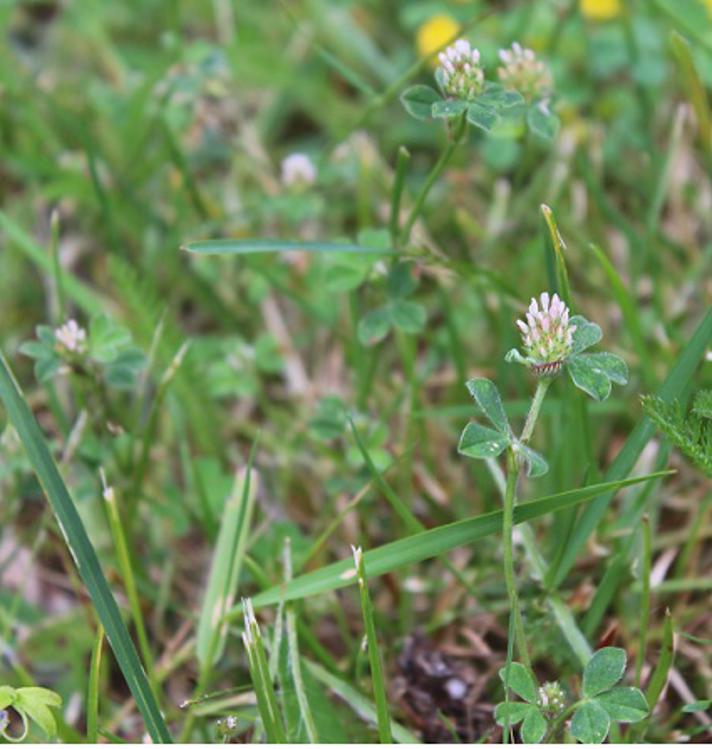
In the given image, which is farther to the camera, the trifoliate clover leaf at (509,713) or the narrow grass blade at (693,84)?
the narrow grass blade at (693,84)

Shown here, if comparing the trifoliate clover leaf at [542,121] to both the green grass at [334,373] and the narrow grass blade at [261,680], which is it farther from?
the narrow grass blade at [261,680]

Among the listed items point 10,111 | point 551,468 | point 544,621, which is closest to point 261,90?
point 10,111

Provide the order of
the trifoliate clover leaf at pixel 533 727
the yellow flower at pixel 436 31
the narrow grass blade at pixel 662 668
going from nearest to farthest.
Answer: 1. the trifoliate clover leaf at pixel 533 727
2. the narrow grass blade at pixel 662 668
3. the yellow flower at pixel 436 31

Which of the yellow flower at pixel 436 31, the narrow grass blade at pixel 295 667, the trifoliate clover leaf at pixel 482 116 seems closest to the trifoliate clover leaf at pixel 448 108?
the trifoliate clover leaf at pixel 482 116

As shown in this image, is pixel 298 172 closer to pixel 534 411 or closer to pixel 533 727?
pixel 534 411

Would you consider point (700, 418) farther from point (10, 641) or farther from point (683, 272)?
point (10, 641)
